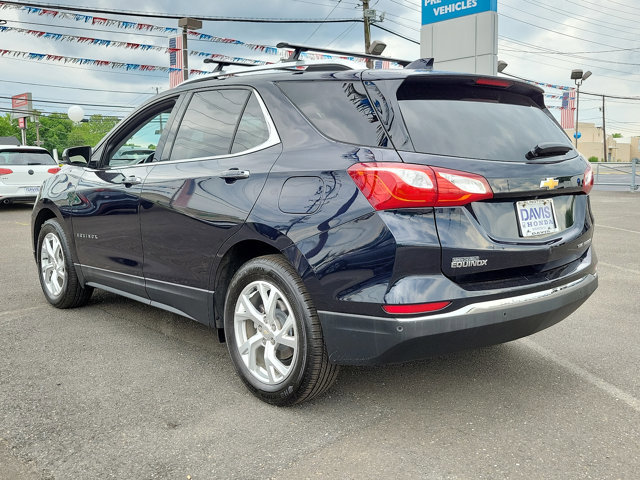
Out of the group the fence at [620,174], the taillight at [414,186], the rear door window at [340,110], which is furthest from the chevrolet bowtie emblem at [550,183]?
the fence at [620,174]

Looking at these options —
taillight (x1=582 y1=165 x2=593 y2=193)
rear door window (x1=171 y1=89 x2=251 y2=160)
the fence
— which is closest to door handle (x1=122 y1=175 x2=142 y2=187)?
rear door window (x1=171 y1=89 x2=251 y2=160)

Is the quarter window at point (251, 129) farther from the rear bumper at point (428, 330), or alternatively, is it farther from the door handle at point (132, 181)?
the rear bumper at point (428, 330)

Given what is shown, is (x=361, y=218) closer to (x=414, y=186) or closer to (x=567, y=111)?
(x=414, y=186)

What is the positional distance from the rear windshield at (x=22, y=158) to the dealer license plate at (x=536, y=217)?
1386cm

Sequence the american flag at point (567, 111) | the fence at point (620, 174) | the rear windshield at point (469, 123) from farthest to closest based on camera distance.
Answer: the american flag at point (567, 111)
the fence at point (620, 174)
the rear windshield at point (469, 123)

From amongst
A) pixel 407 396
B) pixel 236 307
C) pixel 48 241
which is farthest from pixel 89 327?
pixel 407 396

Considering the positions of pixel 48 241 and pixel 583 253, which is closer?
pixel 583 253

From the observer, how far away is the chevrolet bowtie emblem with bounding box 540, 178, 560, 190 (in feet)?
9.68

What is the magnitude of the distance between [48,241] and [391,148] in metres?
3.60

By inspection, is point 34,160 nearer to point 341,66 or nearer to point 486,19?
point 486,19

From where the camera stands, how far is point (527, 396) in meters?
3.24

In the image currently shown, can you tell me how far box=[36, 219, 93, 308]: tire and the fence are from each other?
17.2 m

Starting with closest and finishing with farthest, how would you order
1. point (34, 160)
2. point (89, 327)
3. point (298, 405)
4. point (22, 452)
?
point (22, 452)
point (298, 405)
point (89, 327)
point (34, 160)

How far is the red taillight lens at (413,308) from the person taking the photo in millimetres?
2582
